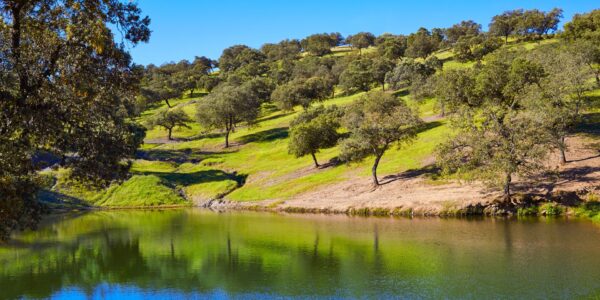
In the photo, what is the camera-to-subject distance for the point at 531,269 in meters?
34.2

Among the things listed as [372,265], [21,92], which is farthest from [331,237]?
[21,92]

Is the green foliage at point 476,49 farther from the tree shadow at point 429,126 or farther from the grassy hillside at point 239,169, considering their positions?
the tree shadow at point 429,126

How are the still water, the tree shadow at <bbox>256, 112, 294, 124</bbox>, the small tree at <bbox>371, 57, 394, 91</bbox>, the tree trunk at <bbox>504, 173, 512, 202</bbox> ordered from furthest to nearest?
1. the small tree at <bbox>371, 57, 394, 91</bbox>
2. the tree shadow at <bbox>256, 112, 294, 124</bbox>
3. the tree trunk at <bbox>504, 173, 512, 202</bbox>
4. the still water

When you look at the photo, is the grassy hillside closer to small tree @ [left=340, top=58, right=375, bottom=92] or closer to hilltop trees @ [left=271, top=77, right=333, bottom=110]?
hilltop trees @ [left=271, top=77, right=333, bottom=110]

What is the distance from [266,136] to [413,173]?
202 feet

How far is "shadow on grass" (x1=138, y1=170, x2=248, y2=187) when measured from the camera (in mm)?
100375

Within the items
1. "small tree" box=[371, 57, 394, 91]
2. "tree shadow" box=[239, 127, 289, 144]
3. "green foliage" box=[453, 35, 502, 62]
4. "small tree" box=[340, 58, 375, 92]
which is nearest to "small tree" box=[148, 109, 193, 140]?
"tree shadow" box=[239, 127, 289, 144]

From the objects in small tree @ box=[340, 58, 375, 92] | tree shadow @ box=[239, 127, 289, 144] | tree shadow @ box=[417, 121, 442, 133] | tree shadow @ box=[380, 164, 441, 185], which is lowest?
tree shadow @ box=[380, 164, 441, 185]

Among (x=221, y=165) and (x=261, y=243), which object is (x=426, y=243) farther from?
(x=221, y=165)

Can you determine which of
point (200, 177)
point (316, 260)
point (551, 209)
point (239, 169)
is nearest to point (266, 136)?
point (239, 169)

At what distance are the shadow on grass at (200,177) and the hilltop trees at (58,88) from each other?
76.0 m

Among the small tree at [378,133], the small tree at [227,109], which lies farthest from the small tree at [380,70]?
the small tree at [378,133]

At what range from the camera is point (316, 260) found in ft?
135

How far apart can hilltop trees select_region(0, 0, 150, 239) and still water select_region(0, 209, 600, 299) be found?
14096 mm
